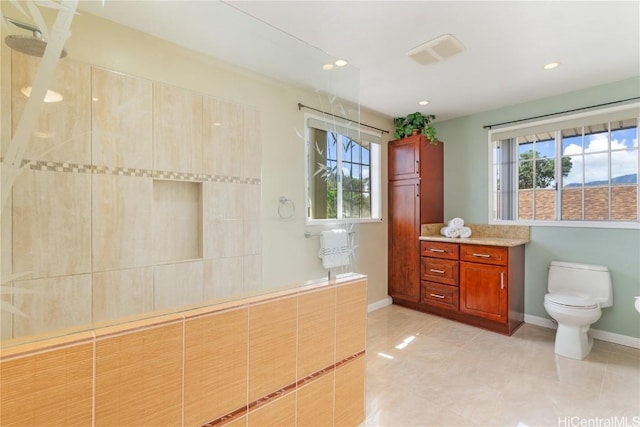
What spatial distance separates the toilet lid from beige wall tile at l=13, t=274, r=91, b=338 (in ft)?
11.1

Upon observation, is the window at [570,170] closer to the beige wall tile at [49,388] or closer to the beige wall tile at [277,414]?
the beige wall tile at [277,414]

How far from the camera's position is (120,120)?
1925mm

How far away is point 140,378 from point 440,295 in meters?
3.26

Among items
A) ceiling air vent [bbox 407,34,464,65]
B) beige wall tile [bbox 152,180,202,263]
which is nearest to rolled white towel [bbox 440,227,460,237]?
ceiling air vent [bbox 407,34,464,65]

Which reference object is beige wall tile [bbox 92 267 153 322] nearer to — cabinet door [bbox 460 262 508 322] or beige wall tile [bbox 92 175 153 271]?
beige wall tile [bbox 92 175 153 271]

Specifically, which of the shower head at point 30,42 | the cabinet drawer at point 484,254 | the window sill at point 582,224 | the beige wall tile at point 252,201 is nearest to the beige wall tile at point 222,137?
the beige wall tile at point 252,201

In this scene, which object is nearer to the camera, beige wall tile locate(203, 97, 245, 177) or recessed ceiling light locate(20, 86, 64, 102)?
recessed ceiling light locate(20, 86, 64, 102)

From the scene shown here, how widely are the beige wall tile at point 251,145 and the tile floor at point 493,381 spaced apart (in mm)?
1884

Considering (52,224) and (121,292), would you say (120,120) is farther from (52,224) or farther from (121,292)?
(121,292)

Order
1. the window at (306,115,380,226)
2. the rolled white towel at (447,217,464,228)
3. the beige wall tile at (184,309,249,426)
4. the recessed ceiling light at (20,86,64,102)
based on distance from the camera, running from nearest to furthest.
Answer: the beige wall tile at (184,309,249,426) → the recessed ceiling light at (20,86,64,102) → the window at (306,115,380,226) → the rolled white towel at (447,217,464,228)

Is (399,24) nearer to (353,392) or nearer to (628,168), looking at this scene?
(353,392)

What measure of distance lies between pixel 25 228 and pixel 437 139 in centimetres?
414

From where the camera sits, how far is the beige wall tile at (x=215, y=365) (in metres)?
1.01

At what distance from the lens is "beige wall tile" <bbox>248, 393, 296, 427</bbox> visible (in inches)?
46.8
